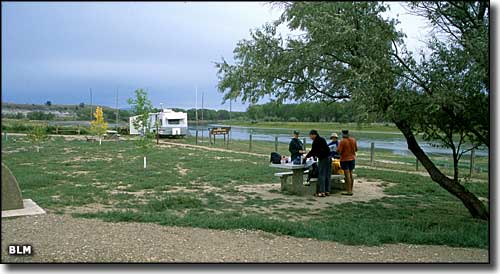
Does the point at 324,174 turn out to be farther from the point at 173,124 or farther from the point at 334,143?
the point at 173,124

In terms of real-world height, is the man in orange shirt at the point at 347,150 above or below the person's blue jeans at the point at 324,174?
above

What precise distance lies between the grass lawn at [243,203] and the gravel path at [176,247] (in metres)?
0.35

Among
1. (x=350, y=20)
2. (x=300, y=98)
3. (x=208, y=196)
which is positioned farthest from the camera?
(x=208, y=196)

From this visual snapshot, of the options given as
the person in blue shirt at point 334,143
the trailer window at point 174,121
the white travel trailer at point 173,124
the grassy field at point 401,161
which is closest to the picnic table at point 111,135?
the white travel trailer at point 173,124

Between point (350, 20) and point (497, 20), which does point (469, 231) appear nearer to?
point (497, 20)

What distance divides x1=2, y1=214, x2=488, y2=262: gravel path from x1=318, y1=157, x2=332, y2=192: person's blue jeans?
12.6 ft

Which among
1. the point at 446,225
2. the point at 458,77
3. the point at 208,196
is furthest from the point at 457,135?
the point at 208,196

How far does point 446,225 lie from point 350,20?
3.22 metres

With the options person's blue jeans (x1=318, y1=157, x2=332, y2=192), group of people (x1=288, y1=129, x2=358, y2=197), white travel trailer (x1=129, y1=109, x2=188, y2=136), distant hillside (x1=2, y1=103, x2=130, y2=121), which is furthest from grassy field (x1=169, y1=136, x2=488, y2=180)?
distant hillside (x1=2, y1=103, x2=130, y2=121)

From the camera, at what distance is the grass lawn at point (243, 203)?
5.83 m

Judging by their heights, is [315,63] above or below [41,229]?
above

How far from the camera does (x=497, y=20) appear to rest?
4.76 meters

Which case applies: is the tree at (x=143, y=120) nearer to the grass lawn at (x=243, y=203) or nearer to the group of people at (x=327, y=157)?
the grass lawn at (x=243, y=203)

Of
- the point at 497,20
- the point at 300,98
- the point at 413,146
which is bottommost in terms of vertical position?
the point at 413,146
